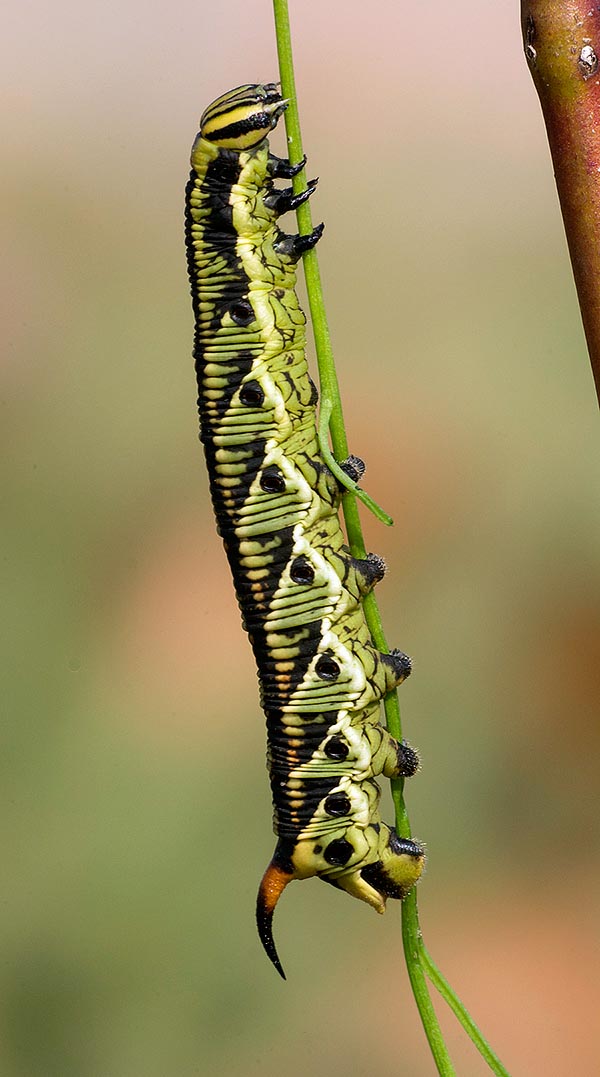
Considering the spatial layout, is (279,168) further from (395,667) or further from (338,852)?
(338,852)

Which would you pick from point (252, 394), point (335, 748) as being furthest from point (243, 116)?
point (335, 748)

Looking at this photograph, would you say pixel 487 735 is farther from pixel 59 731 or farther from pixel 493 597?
pixel 59 731

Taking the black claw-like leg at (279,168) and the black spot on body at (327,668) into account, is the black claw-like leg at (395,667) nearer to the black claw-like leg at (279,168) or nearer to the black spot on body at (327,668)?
the black spot on body at (327,668)

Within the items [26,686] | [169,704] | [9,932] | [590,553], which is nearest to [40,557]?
[26,686]

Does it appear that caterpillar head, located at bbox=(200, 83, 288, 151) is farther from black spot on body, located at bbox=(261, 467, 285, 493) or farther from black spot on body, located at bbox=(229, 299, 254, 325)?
black spot on body, located at bbox=(261, 467, 285, 493)

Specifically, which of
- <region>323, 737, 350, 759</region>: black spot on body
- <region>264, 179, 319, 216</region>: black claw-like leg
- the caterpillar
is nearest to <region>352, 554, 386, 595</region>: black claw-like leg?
the caterpillar

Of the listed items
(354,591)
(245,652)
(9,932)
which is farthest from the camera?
(245,652)
